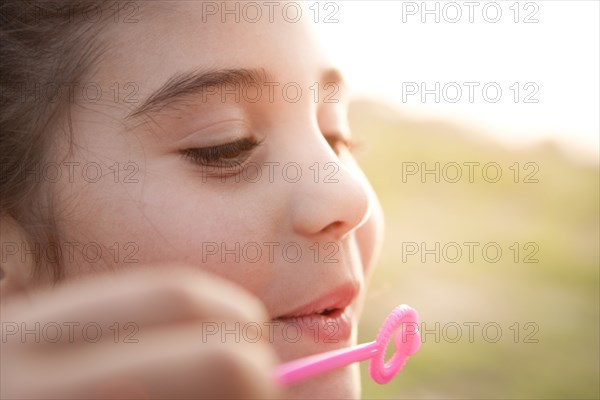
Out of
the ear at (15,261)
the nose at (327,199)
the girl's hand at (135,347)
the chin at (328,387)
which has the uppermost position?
the girl's hand at (135,347)

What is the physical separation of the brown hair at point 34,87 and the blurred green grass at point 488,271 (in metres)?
0.47

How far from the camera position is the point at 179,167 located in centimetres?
85

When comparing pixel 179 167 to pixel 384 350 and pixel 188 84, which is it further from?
pixel 384 350

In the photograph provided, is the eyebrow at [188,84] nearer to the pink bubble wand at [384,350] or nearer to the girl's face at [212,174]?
the girl's face at [212,174]

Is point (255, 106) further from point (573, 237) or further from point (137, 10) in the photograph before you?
point (573, 237)

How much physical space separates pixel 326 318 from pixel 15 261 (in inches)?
13.2

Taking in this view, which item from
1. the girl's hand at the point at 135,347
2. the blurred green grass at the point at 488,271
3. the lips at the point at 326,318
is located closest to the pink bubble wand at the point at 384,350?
the lips at the point at 326,318

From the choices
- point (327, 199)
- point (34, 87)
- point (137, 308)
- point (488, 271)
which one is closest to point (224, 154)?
point (327, 199)

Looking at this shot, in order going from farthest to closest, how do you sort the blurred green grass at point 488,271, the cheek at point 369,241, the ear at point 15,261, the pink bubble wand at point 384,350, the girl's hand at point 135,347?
the blurred green grass at point 488,271 → the cheek at point 369,241 → the ear at point 15,261 → the pink bubble wand at point 384,350 → the girl's hand at point 135,347

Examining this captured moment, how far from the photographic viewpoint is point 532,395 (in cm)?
179

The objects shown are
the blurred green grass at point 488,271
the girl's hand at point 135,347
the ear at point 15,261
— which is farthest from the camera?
the blurred green grass at point 488,271

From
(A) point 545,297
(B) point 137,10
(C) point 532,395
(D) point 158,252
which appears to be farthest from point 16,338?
(A) point 545,297

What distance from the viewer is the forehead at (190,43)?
86cm

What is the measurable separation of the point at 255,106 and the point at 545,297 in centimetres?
148
